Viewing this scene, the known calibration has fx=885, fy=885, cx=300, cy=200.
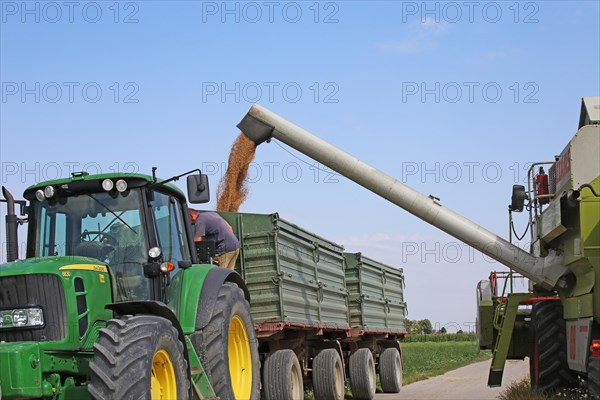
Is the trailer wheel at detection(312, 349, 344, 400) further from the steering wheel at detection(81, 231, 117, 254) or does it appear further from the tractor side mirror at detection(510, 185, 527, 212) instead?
the steering wheel at detection(81, 231, 117, 254)

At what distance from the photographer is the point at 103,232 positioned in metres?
7.78

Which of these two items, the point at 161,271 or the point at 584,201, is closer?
the point at 161,271

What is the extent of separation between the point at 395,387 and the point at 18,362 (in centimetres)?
1371

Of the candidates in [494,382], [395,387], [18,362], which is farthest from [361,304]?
[18,362]

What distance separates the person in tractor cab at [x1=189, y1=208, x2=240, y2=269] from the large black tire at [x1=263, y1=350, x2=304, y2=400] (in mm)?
1734

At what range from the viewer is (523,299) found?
12.6m

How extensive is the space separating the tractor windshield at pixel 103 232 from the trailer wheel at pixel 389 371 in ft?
40.0

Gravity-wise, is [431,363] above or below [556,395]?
below

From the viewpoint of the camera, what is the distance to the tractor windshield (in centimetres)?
770

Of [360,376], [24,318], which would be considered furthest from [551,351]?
[24,318]

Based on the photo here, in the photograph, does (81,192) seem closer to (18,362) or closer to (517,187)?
(18,362)

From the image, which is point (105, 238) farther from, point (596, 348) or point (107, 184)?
point (596, 348)

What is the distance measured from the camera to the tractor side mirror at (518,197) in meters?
12.9

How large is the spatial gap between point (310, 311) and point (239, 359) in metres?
4.44
